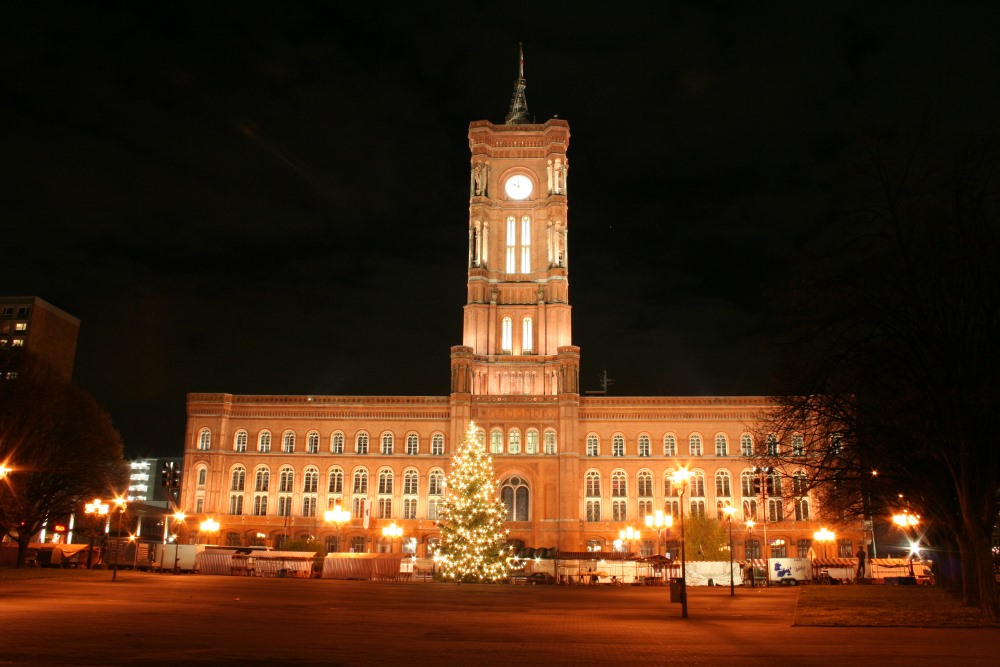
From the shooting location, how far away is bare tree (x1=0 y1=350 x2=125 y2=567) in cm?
4778

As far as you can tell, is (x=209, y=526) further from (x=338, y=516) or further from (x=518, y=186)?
(x=518, y=186)

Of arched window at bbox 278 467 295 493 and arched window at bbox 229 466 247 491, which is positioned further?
arched window at bbox 229 466 247 491

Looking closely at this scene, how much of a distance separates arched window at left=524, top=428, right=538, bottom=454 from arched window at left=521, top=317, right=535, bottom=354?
829 cm

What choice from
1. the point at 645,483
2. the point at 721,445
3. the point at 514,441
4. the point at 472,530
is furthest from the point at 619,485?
the point at 472,530

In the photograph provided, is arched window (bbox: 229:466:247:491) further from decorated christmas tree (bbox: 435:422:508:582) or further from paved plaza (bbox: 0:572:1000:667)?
paved plaza (bbox: 0:572:1000:667)

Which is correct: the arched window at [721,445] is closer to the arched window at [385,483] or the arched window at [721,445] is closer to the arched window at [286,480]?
the arched window at [385,483]

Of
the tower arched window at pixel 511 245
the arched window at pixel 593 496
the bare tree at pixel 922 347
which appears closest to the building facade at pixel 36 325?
the tower arched window at pixel 511 245

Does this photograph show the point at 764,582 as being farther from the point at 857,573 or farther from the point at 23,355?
the point at 23,355

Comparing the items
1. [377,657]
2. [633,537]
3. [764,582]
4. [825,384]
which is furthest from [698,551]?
[377,657]

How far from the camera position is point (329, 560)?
165 feet

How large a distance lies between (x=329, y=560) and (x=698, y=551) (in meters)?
25.3

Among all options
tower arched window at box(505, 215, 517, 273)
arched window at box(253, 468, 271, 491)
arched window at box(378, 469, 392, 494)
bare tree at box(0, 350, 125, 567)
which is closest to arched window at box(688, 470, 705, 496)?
tower arched window at box(505, 215, 517, 273)

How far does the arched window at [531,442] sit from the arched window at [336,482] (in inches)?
658

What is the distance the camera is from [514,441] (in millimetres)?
77562
